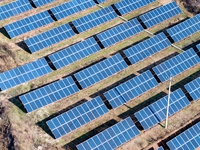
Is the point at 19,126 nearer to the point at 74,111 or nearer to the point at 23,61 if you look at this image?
the point at 74,111

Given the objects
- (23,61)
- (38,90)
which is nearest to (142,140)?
(38,90)

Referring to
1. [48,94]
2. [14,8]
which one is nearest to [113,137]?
[48,94]

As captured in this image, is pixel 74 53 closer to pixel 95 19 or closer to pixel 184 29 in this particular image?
pixel 95 19

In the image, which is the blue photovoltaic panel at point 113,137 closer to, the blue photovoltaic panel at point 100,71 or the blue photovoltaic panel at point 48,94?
the blue photovoltaic panel at point 48,94

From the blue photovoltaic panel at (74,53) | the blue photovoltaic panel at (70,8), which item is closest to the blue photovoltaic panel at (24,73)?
the blue photovoltaic panel at (74,53)

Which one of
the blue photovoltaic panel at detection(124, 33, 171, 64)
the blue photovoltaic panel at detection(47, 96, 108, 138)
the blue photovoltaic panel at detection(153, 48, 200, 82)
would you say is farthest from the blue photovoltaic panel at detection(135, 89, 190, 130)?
the blue photovoltaic panel at detection(124, 33, 171, 64)

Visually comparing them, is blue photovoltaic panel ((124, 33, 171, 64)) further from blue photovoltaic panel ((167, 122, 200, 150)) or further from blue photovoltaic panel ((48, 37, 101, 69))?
blue photovoltaic panel ((167, 122, 200, 150))
